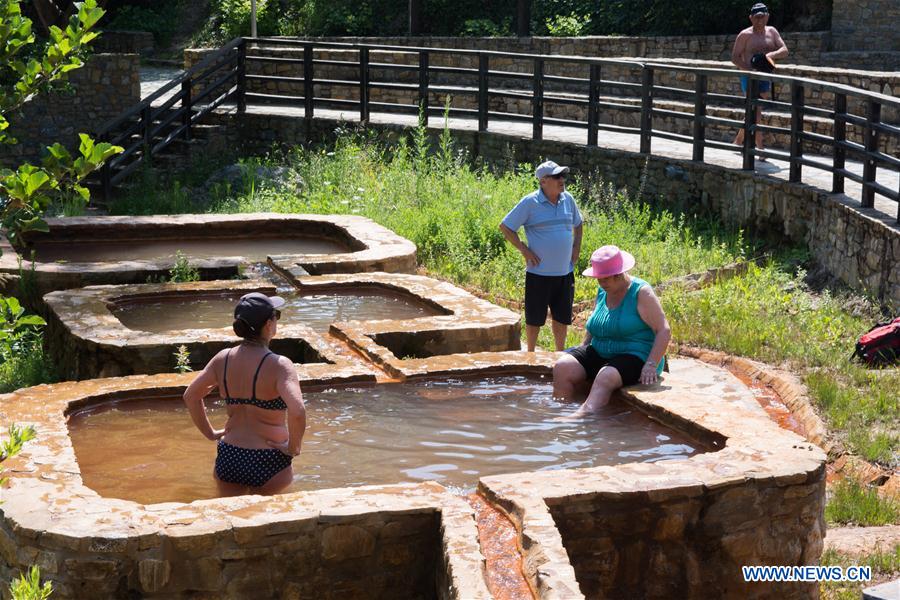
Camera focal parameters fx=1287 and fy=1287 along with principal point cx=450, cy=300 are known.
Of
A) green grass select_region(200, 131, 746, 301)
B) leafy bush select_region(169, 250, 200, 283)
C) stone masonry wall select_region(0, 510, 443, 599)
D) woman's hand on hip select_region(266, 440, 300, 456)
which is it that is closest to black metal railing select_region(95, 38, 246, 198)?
green grass select_region(200, 131, 746, 301)

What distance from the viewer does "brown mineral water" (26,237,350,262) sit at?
12422mm

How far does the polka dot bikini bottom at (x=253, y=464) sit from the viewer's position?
618 centimetres

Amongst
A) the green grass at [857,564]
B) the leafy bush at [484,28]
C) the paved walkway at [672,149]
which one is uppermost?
the leafy bush at [484,28]

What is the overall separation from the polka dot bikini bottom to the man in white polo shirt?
3.44 meters

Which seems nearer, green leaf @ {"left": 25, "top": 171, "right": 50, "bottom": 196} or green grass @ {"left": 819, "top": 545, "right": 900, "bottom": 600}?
green leaf @ {"left": 25, "top": 171, "right": 50, "bottom": 196}

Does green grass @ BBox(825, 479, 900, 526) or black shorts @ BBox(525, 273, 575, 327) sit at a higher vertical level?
black shorts @ BBox(525, 273, 575, 327)

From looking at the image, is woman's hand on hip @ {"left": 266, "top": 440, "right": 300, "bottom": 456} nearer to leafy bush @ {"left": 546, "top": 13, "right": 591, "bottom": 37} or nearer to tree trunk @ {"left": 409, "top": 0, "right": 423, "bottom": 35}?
tree trunk @ {"left": 409, "top": 0, "right": 423, "bottom": 35}

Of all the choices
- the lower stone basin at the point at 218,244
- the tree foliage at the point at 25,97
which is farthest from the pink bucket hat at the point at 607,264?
the tree foliage at the point at 25,97

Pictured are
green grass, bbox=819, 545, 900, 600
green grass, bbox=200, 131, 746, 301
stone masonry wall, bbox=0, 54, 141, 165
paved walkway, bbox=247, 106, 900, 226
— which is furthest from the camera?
stone masonry wall, bbox=0, 54, 141, 165

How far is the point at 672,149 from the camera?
16781 millimetres

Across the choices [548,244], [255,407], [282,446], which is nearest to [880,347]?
[548,244]

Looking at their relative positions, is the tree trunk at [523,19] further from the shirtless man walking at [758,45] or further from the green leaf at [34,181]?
the green leaf at [34,181]

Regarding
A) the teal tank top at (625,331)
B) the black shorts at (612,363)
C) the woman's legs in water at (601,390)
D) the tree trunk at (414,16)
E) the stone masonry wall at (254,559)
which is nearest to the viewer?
the stone masonry wall at (254,559)

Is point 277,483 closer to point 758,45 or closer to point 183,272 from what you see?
point 183,272
